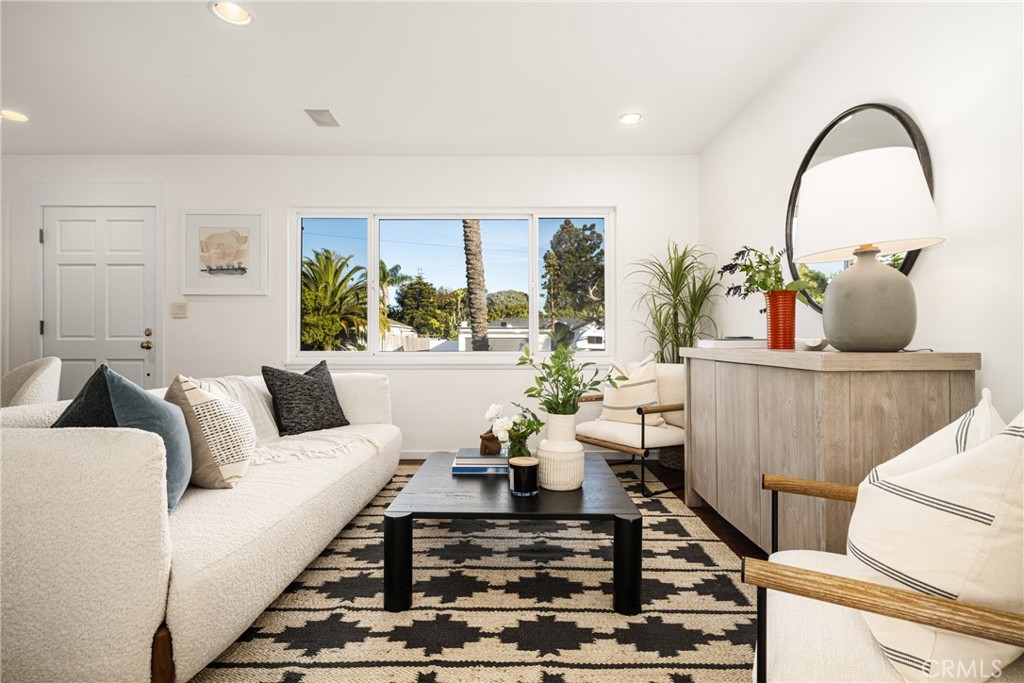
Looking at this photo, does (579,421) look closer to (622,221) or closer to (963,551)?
(622,221)

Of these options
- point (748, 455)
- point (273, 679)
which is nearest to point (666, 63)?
point (748, 455)

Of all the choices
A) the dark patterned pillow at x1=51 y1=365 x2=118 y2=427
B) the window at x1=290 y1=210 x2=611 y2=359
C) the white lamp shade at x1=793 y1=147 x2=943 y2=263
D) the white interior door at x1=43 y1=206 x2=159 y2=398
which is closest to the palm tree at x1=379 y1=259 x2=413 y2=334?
the window at x1=290 y1=210 x2=611 y2=359

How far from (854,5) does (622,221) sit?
205 cm

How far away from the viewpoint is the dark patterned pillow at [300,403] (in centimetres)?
293

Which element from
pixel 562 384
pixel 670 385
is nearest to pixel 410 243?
pixel 670 385

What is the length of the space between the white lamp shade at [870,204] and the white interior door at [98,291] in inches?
183

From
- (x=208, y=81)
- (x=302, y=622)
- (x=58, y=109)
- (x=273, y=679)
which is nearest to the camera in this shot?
(x=273, y=679)

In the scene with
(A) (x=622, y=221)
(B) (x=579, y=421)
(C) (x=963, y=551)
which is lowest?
(B) (x=579, y=421)

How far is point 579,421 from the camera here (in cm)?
410

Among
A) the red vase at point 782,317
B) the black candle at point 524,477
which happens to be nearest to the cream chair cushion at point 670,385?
the red vase at point 782,317

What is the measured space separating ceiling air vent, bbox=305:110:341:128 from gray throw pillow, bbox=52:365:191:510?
7.85 feet

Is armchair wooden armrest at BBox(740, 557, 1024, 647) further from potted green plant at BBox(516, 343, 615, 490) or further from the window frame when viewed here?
the window frame

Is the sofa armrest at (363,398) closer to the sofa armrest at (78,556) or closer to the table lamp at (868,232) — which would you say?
the sofa armrest at (78,556)

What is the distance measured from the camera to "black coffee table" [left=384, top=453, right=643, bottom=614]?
170cm
